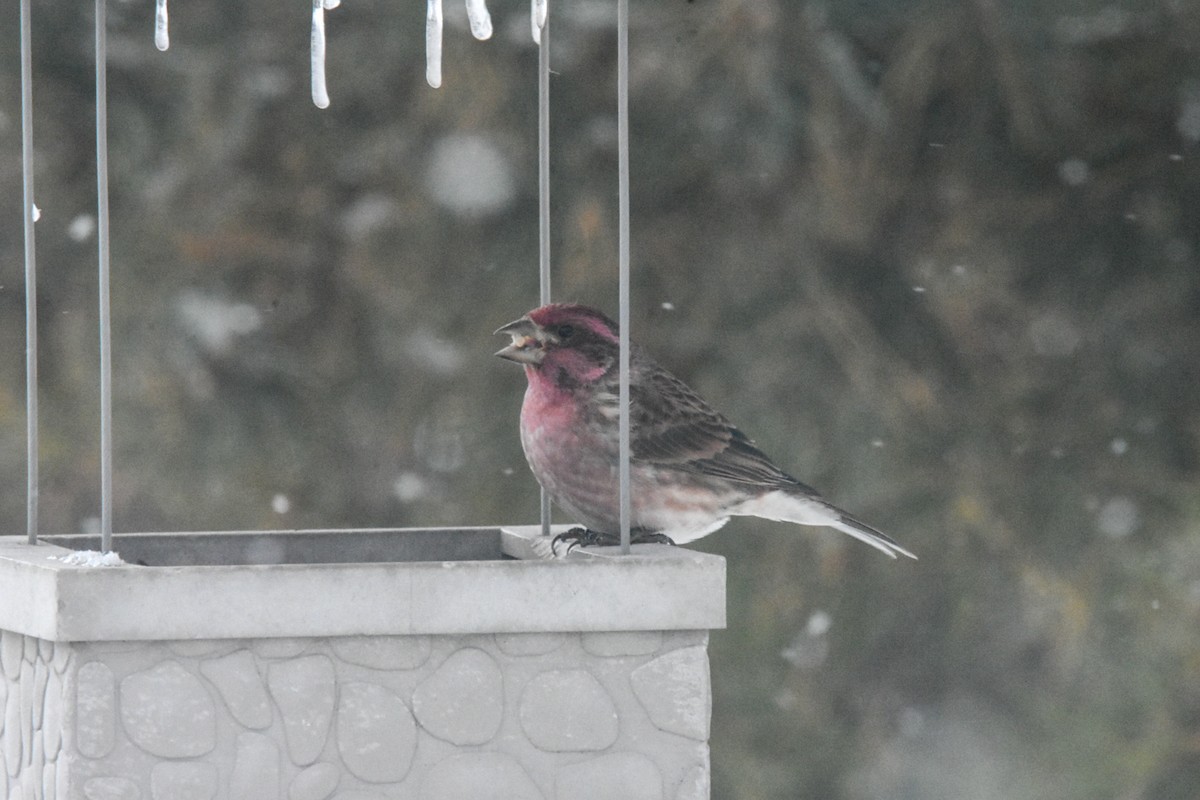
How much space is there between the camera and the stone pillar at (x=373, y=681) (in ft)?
8.27

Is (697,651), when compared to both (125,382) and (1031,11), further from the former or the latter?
(1031,11)

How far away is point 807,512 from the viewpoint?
352 cm

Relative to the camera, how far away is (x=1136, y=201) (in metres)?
4.75

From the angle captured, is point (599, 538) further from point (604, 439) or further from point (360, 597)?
point (360, 597)

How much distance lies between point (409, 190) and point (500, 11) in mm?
499

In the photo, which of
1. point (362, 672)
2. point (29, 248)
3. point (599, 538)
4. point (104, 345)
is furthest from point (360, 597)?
point (29, 248)

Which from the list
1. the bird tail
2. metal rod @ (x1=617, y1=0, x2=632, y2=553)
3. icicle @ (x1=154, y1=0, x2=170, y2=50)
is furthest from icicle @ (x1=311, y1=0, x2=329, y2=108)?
the bird tail

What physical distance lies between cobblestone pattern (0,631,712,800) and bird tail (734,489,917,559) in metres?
0.74

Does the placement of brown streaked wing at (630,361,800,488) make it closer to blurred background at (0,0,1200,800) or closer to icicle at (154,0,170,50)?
icicle at (154,0,170,50)

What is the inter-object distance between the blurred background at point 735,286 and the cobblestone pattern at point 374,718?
192cm

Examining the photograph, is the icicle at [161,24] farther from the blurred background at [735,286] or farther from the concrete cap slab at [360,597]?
the blurred background at [735,286]

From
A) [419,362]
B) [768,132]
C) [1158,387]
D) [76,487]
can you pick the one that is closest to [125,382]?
[76,487]

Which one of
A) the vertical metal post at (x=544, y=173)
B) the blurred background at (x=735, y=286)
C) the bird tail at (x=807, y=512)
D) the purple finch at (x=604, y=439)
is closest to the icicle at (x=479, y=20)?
the vertical metal post at (x=544, y=173)

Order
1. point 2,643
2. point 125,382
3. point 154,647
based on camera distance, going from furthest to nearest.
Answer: point 125,382
point 2,643
point 154,647
